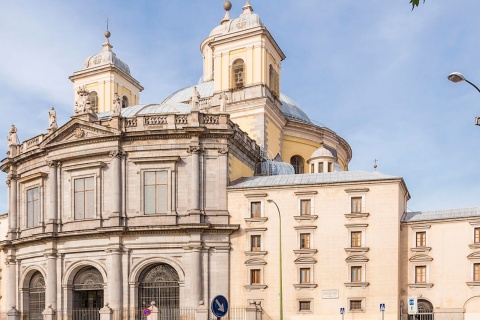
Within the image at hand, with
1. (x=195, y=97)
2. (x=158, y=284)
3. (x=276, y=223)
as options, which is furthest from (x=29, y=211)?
(x=276, y=223)

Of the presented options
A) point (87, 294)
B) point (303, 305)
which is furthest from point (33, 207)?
point (303, 305)

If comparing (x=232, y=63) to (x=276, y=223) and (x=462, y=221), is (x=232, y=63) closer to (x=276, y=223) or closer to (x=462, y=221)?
(x=276, y=223)

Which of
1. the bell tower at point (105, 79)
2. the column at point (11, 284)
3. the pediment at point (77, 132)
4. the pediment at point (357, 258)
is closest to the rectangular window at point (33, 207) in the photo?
the column at point (11, 284)

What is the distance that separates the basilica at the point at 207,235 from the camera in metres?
42.9

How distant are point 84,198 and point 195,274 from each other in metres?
10.6

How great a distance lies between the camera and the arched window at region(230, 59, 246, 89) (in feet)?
194

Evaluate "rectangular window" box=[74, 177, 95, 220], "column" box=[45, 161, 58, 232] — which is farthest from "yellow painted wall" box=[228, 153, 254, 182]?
"column" box=[45, 161, 58, 232]

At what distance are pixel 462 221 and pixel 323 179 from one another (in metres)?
9.75

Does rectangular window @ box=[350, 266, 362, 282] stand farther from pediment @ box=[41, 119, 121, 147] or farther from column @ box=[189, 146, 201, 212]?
pediment @ box=[41, 119, 121, 147]

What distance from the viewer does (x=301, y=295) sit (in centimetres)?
4384

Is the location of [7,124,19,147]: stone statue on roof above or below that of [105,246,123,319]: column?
above

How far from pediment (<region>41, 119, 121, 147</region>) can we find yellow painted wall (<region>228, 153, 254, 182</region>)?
8.45m

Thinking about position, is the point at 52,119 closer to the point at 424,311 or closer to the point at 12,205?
the point at 12,205

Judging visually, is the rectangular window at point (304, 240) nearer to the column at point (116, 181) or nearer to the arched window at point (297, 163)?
the column at point (116, 181)
